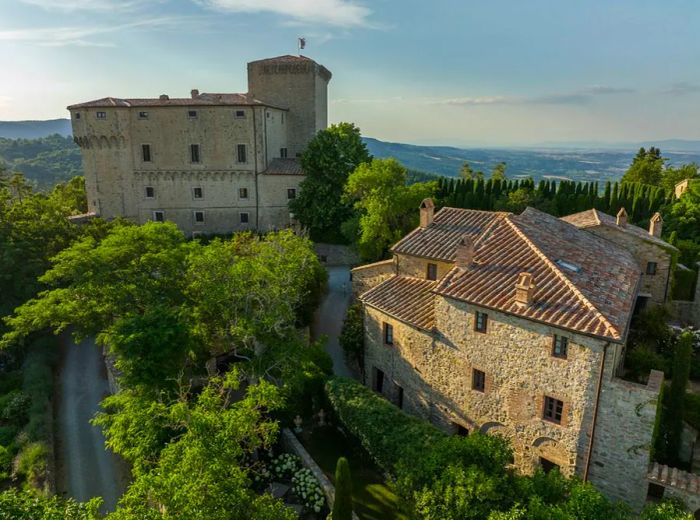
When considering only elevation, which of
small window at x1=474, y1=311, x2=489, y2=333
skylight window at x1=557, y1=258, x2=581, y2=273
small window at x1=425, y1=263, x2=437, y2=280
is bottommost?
small window at x1=474, y1=311, x2=489, y2=333

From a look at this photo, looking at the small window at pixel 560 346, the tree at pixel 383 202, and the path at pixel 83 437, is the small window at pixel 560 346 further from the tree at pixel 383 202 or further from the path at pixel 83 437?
the tree at pixel 383 202

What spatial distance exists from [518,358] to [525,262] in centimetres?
452

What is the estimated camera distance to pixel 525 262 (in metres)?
21.4

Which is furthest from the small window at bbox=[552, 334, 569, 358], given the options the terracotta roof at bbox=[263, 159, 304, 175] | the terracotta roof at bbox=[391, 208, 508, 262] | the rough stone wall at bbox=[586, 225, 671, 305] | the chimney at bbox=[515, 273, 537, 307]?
the terracotta roof at bbox=[263, 159, 304, 175]

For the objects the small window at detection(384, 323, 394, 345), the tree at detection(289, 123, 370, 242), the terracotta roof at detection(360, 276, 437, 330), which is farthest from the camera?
the tree at detection(289, 123, 370, 242)

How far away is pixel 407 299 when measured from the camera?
86.4 feet

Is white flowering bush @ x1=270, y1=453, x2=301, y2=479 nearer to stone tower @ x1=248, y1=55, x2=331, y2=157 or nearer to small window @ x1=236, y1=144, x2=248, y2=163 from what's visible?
small window @ x1=236, y1=144, x2=248, y2=163

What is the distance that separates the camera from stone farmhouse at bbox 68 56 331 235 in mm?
49688

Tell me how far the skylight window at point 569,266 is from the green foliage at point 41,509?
64.2 feet

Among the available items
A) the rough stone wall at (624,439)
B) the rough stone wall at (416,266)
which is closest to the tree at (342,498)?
the rough stone wall at (624,439)

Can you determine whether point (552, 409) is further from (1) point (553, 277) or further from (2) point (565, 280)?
(1) point (553, 277)

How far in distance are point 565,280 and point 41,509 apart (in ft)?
64.3

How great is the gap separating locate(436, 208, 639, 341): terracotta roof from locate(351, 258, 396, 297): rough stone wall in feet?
26.3

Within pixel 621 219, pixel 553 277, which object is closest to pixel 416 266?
pixel 553 277
